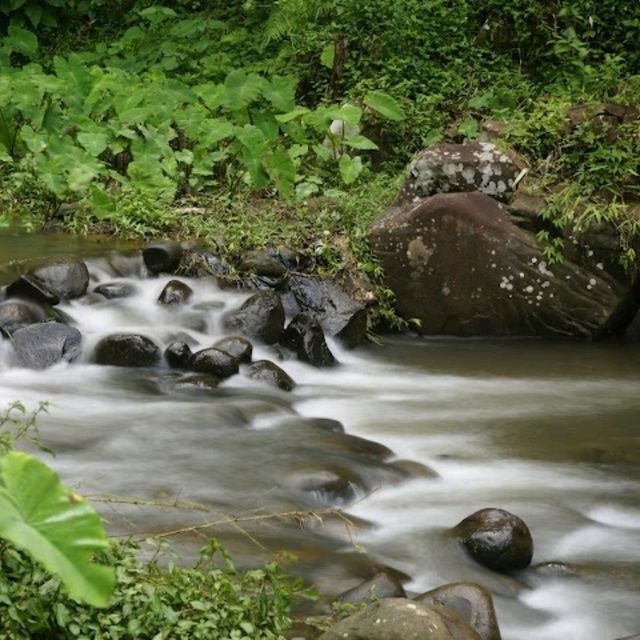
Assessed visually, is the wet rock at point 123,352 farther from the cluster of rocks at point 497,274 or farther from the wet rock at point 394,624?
the wet rock at point 394,624

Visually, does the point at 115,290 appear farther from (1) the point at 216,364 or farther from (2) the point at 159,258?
(1) the point at 216,364

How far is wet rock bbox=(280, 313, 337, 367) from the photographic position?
7.61m

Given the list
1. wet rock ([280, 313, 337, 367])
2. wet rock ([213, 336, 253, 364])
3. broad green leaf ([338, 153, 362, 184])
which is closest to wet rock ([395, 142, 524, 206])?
broad green leaf ([338, 153, 362, 184])

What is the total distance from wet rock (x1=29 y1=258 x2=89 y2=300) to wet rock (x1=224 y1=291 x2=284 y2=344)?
0.96 m

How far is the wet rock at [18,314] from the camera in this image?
23.3 feet

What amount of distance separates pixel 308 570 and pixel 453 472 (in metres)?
1.63

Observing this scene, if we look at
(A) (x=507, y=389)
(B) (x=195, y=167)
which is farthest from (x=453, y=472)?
(B) (x=195, y=167)

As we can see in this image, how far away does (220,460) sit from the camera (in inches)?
226

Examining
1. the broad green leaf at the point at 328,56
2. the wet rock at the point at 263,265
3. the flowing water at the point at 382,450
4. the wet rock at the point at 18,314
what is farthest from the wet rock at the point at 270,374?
the broad green leaf at the point at 328,56

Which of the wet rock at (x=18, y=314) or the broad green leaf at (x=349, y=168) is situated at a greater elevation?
the broad green leaf at (x=349, y=168)

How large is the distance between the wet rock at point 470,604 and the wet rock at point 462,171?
4.99 meters

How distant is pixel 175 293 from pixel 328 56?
4162 millimetres

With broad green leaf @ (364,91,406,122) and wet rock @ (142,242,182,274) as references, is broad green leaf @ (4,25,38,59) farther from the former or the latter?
wet rock @ (142,242,182,274)

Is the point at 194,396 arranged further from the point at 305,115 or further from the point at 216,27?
the point at 216,27
